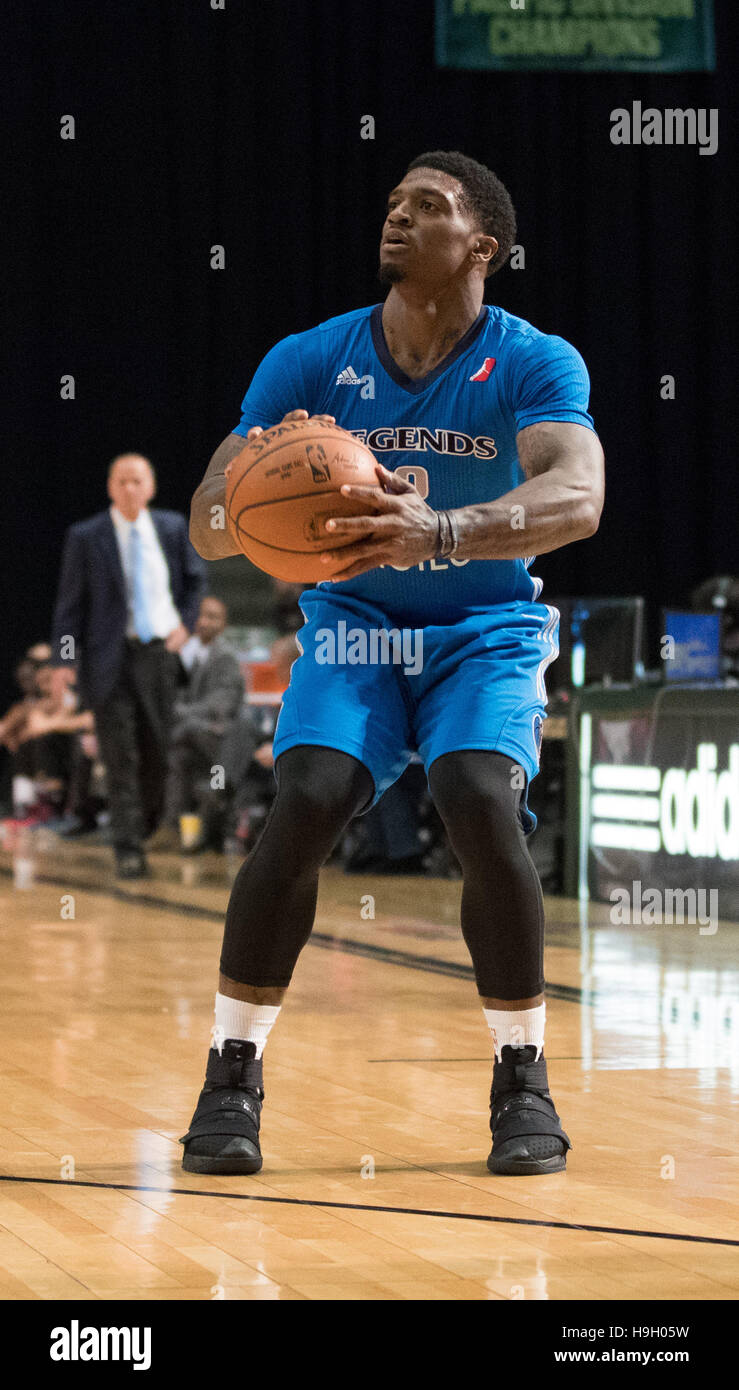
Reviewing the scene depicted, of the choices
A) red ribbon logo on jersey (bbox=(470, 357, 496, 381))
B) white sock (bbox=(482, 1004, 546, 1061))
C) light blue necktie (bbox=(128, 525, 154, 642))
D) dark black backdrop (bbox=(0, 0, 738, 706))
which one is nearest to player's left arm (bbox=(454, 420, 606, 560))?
red ribbon logo on jersey (bbox=(470, 357, 496, 381))

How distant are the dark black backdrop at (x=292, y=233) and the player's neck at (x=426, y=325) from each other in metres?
10.3

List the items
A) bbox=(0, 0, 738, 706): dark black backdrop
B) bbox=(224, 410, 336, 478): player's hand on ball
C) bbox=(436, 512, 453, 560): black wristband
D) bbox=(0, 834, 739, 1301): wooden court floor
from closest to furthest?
bbox=(0, 834, 739, 1301): wooden court floor
bbox=(436, 512, 453, 560): black wristband
bbox=(224, 410, 336, 478): player's hand on ball
bbox=(0, 0, 738, 706): dark black backdrop

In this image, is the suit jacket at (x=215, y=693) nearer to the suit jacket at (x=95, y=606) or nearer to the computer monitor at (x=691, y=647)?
the suit jacket at (x=95, y=606)

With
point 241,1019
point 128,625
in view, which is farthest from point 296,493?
point 128,625

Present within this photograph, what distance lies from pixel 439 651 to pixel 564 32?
33.3ft

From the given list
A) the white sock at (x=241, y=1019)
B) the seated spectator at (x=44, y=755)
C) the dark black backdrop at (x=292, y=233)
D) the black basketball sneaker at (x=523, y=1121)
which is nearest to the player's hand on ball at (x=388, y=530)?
the white sock at (x=241, y=1019)

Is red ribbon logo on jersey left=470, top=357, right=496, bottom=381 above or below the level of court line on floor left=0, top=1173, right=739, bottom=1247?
above

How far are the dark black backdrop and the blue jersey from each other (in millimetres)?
10379

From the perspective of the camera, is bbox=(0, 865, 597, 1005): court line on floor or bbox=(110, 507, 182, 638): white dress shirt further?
bbox=(110, 507, 182, 638): white dress shirt

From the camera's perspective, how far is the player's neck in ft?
10.4

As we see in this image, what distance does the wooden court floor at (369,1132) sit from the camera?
2.37 meters

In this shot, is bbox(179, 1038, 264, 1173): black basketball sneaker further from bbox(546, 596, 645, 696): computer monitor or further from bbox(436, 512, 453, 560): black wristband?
bbox(546, 596, 645, 696): computer monitor

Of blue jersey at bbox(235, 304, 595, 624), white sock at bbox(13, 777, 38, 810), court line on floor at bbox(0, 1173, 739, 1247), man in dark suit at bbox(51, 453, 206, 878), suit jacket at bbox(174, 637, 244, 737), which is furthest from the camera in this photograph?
white sock at bbox(13, 777, 38, 810)

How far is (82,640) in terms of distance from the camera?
8.32 metres
